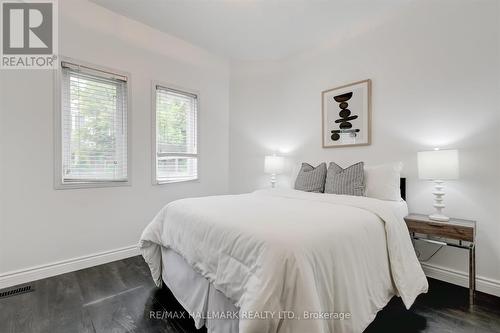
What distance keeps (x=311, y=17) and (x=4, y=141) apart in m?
3.36

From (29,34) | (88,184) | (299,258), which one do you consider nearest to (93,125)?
(88,184)

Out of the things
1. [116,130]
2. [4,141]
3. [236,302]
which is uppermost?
[116,130]

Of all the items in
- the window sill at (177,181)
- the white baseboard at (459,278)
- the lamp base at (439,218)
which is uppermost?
the window sill at (177,181)

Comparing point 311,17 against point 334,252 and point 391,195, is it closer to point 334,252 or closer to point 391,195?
point 391,195

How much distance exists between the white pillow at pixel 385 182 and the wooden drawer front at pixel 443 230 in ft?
0.98

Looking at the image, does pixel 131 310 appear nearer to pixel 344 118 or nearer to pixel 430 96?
pixel 344 118

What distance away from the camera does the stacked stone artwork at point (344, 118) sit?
2.97 metres

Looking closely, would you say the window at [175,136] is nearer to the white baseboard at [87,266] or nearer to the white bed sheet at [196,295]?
the white baseboard at [87,266]

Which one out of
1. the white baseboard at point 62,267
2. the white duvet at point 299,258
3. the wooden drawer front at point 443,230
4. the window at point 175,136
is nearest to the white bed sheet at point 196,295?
the white duvet at point 299,258

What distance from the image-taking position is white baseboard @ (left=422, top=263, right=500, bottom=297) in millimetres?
1997

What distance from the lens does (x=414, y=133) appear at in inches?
97.2

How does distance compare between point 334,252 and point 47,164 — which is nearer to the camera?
point 334,252

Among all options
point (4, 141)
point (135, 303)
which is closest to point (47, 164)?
point (4, 141)

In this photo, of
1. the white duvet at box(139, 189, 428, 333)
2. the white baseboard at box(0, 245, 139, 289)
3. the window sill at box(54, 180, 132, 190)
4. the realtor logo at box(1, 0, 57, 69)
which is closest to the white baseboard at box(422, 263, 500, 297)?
the white duvet at box(139, 189, 428, 333)
